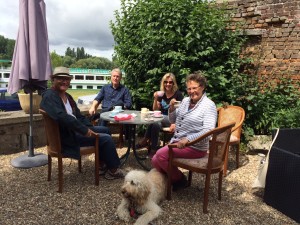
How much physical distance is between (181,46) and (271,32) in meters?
1.95

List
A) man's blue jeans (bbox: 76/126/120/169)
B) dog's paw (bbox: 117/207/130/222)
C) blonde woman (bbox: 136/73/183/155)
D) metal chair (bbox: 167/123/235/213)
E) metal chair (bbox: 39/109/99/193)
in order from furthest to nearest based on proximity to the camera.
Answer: blonde woman (bbox: 136/73/183/155) → man's blue jeans (bbox: 76/126/120/169) → metal chair (bbox: 39/109/99/193) → metal chair (bbox: 167/123/235/213) → dog's paw (bbox: 117/207/130/222)

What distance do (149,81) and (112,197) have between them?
3178mm

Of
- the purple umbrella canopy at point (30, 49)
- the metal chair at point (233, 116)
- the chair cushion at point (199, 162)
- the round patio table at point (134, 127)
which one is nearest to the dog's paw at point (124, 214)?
the chair cushion at point (199, 162)

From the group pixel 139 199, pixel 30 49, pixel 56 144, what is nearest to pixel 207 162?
pixel 139 199

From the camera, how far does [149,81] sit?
6.07 meters

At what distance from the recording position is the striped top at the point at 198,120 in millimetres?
3189

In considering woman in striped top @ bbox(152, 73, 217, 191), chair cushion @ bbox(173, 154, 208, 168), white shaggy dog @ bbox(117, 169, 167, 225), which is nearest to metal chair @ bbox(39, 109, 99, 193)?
woman in striped top @ bbox(152, 73, 217, 191)

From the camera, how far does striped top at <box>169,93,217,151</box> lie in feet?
10.5

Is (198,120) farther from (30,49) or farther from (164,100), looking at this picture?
(30,49)

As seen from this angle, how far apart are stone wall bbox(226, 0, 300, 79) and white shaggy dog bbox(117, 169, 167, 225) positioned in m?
4.27

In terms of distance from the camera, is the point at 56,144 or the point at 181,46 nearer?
the point at 56,144

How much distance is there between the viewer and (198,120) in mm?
3256

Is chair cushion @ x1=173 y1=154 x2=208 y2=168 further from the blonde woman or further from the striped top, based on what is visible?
the blonde woman

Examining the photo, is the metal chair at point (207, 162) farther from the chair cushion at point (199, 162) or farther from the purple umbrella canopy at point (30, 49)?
the purple umbrella canopy at point (30, 49)
